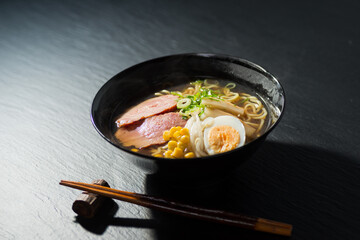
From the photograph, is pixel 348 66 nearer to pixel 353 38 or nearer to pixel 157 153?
pixel 353 38

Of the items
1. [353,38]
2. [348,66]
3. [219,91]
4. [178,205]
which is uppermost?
[353,38]

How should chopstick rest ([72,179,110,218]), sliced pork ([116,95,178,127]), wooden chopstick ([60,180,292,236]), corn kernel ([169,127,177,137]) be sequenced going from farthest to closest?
sliced pork ([116,95,178,127]) → corn kernel ([169,127,177,137]) → chopstick rest ([72,179,110,218]) → wooden chopstick ([60,180,292,236])

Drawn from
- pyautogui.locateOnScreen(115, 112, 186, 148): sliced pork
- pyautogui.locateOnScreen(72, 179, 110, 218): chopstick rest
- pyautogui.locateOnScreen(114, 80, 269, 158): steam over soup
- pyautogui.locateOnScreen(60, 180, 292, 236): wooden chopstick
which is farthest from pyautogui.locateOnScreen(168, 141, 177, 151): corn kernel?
pyautogui.locateOnScreen(72, 179, 110, 218): chopstick rest

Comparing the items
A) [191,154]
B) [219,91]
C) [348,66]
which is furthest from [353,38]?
[191,154]

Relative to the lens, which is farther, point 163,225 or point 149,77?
point 149,77

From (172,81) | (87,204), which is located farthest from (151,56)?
(87,204)

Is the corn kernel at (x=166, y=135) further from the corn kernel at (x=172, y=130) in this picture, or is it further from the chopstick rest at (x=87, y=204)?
the chopstick rest at (x=87, y=204)

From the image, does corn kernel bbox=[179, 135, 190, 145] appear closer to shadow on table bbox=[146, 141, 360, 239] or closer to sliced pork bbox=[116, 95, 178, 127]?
shadow on table bbox=[146, 141, 360, 239]
